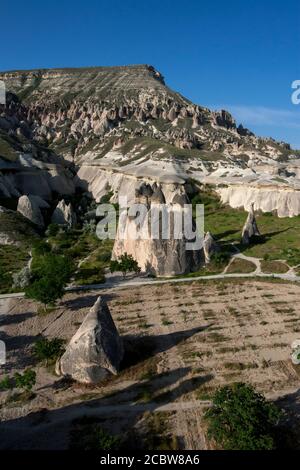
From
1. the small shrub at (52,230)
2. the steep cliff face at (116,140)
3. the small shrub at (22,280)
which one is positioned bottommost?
the small shrub at (22,280)

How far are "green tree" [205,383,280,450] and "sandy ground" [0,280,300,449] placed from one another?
4.11 feet

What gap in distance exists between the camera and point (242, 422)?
16.9 meters

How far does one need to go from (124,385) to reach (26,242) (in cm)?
3651

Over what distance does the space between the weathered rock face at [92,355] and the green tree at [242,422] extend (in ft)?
24.4

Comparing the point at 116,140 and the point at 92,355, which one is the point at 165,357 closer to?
the point at 92,355

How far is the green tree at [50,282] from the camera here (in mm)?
32062

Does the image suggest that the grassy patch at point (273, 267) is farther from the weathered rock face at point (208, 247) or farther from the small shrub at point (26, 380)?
the small shrub at point (26, 380)

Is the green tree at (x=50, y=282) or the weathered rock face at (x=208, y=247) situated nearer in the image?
the green tree at (x=50, y=282)

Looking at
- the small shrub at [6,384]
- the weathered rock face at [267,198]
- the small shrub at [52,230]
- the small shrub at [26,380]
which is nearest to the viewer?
the small shrub at [26,380]

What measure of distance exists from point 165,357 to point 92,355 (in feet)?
16.9

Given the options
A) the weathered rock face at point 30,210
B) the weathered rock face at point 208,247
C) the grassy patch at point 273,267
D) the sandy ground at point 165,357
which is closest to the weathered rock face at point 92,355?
the sandy ground at point 165,357

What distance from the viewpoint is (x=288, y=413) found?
64.4 feet

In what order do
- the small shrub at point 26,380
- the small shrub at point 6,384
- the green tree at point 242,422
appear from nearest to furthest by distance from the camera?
the green tree at point 242,422 → the small shrub at point 26,380 → the small shrub at point 6,384
